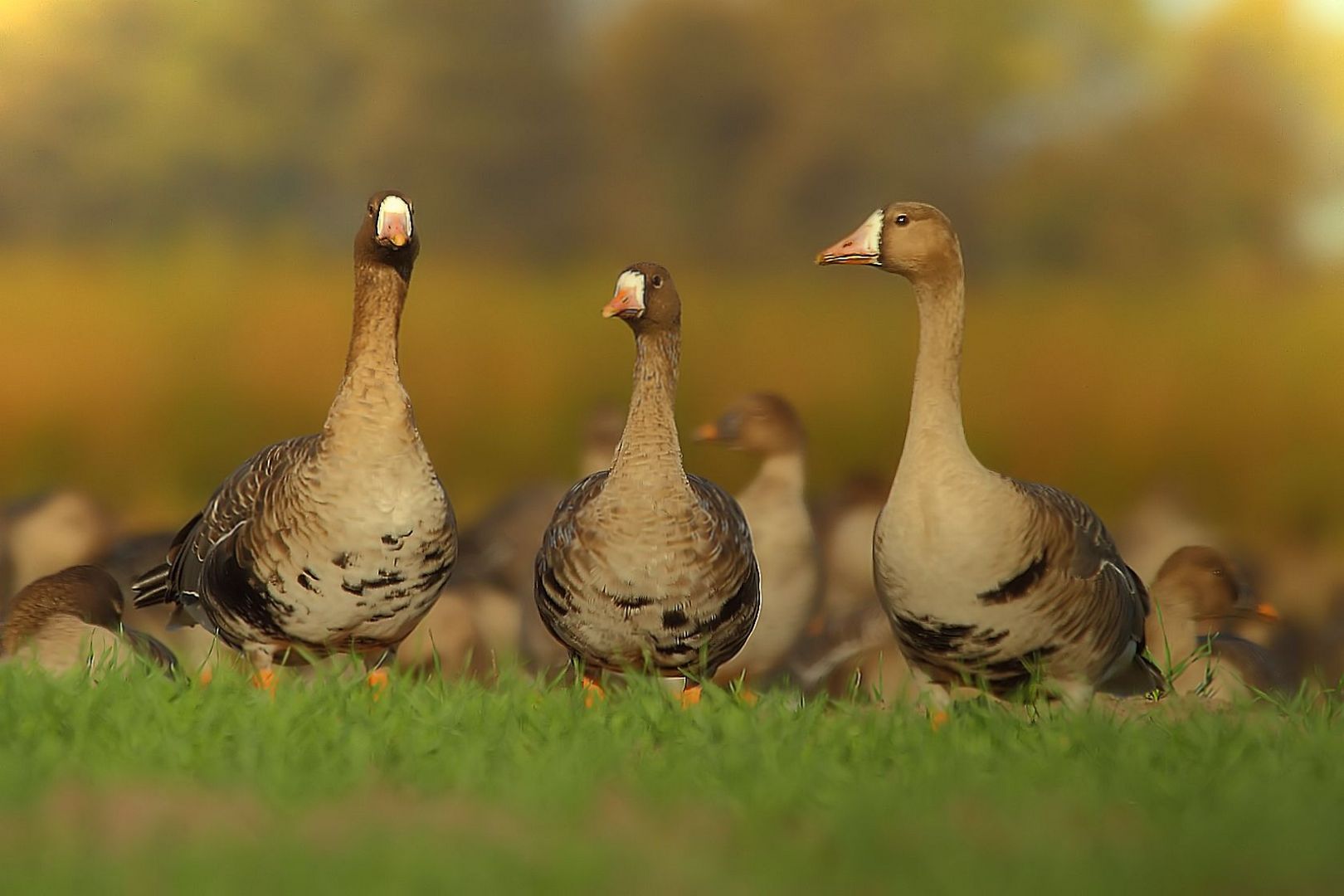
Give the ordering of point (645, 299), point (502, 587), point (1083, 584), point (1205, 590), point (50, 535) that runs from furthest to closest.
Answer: point (50, 535)
point (502, 587)
point (1205, 590)
point (645, 299)
point (1083, 584)

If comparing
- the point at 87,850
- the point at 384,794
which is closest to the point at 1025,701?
the point at 384,794

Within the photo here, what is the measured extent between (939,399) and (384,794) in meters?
3.06

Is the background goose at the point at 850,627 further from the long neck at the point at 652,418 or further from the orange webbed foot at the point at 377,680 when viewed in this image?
the orange webbed foot at the point at 377,680

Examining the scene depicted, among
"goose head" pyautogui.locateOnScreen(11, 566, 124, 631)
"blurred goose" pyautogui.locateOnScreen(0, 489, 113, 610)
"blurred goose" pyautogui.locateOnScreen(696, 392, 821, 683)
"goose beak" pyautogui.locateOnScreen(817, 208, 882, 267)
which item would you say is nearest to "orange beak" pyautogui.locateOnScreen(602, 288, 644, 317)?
"goose beak" pyautogui.locateOnScreen(817, 208, 882, 267)

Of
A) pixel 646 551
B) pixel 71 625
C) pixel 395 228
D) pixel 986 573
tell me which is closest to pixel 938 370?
pixel 986 573

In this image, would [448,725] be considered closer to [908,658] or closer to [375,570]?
[375,570]

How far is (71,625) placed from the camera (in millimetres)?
8062

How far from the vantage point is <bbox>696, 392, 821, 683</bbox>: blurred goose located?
908 centimetres

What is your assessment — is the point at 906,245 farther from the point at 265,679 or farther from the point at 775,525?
the point at 265,679

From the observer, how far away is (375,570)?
273 inches

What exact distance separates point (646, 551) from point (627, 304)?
3.48ft

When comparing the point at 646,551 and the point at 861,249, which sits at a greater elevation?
the point at 861,249

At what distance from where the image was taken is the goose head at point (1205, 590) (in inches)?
360

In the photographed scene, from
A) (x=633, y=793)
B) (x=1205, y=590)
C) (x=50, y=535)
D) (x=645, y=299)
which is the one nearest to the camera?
(x=633, y=793)
